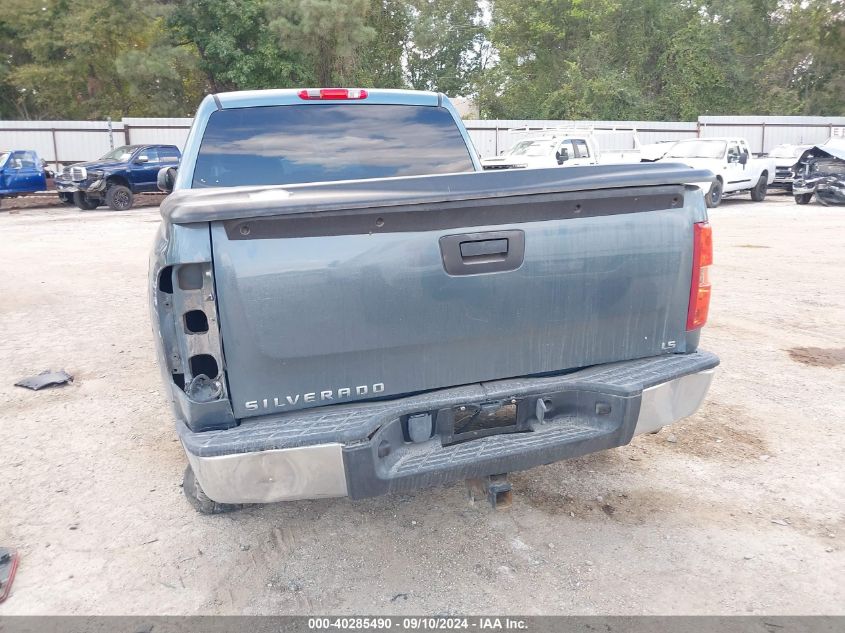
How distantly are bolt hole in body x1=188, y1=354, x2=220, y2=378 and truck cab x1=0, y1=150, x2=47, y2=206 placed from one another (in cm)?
2044

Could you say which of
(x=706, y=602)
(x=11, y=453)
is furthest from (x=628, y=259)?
(x=11, y=453)

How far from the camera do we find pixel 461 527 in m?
3.41

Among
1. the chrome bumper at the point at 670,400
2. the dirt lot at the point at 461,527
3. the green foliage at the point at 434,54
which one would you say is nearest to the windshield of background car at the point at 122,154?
the green foliage at the point at 434,54

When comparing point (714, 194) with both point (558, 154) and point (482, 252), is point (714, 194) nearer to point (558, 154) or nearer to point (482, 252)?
point (558, 154)

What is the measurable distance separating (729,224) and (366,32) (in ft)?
69.3

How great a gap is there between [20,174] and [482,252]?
20.9 metres

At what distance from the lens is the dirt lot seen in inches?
114

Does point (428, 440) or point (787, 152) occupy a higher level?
point (787, 152)

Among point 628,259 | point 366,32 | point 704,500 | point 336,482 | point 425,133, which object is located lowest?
point 704,500

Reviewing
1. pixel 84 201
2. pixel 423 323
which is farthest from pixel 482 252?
pixel 84 201

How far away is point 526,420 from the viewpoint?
2.94m

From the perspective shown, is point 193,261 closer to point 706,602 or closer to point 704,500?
point 706,602

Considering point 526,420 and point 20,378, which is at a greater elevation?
point 526,420

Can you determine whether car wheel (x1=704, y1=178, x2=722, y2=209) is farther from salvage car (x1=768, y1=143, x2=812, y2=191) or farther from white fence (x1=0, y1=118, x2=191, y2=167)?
white fence (x1=0, y1=118, x2=191, y2=167)
